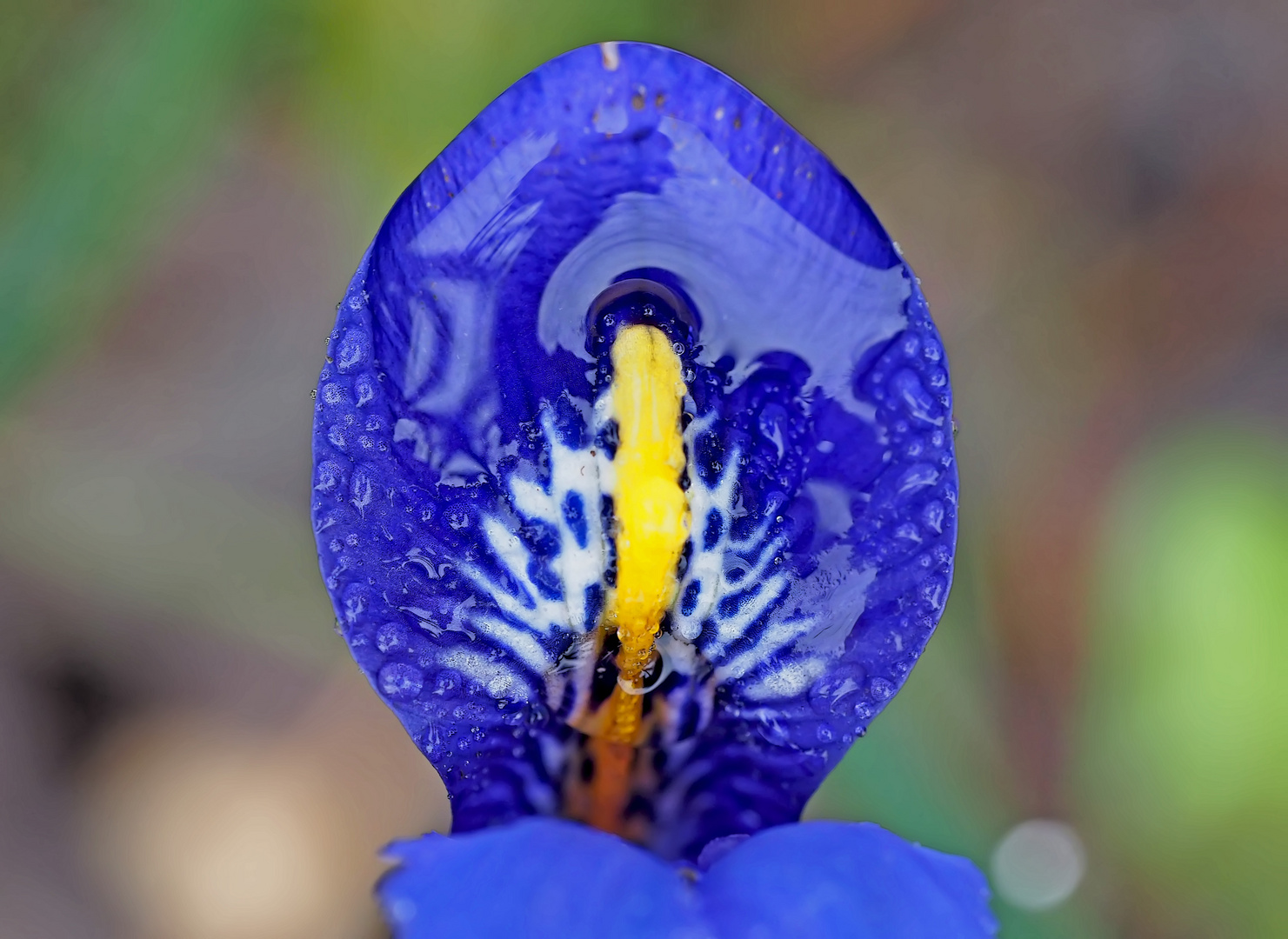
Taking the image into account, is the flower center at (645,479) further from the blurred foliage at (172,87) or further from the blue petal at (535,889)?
the blurred foliage at (172,87)

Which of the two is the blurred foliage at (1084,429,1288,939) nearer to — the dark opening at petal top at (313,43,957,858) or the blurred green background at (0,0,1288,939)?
the blurred green background at (0,0,1288,939)

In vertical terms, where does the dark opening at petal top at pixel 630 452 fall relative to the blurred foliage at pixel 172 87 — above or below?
below

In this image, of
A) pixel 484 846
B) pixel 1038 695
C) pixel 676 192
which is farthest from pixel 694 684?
pixel 1038 695

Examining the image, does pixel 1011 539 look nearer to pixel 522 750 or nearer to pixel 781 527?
pixel 781 527

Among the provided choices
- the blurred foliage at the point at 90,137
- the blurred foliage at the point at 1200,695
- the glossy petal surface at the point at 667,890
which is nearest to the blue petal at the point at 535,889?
the glossy petal surface at the point at 667,890

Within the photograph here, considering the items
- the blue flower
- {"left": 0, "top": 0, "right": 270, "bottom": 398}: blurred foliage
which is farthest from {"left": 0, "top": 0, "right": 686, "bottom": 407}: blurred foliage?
the blue flower

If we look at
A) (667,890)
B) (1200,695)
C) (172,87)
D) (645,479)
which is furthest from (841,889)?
(172,87)

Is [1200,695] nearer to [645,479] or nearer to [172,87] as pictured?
[645,479]
